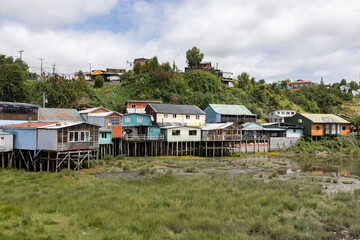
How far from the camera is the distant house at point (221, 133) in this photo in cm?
5116

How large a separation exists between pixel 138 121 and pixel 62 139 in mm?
19425

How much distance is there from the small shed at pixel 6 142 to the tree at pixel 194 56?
73371mm

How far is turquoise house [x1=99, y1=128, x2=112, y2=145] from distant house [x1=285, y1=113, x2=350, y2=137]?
4369cm

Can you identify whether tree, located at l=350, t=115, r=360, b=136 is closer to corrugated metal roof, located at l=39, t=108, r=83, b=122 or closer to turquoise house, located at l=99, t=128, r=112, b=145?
turquoise house, located at l=99, t=128, r=112, b=145

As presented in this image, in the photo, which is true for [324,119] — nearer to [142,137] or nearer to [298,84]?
[142,137]

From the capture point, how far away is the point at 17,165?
3450cm

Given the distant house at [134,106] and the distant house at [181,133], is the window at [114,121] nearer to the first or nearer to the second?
the distant house at [181,133]

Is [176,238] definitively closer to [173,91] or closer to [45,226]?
[45,226]

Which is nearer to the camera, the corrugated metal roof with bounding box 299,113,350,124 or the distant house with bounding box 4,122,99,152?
the distant house with bounding box 4,122,99,152

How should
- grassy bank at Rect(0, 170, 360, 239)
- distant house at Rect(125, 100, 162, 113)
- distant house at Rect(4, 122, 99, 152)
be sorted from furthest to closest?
distant house at Rect(125, 100, 162, 113) < distant house at Rect(4, 122, 99, 152) < grassy bank at Rect(0, 170, 360, 239)

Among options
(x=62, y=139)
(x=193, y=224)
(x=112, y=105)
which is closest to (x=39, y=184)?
(x=62, y=139)

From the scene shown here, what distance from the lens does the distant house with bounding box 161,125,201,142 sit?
4841 cm

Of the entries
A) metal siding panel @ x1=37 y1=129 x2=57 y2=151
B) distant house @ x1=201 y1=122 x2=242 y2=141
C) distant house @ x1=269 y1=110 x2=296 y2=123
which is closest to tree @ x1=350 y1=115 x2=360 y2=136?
distant house @ x1=269 y1=110 x2=296 y2=123

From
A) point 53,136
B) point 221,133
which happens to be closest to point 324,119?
point 221,133
